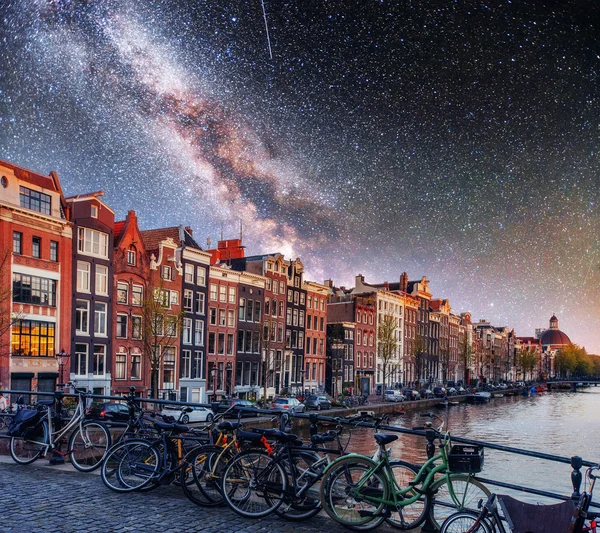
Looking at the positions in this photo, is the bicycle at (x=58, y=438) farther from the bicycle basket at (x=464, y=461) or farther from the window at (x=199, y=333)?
the window at (x=199, y=333)

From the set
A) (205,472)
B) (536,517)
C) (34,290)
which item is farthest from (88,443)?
(34,290)

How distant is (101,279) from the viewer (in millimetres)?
47938

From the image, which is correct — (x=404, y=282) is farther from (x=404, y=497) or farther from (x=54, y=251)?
(x=404, y=497)

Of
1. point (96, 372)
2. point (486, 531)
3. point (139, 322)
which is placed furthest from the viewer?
point (139, 322)

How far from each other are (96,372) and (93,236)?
10.1 meters

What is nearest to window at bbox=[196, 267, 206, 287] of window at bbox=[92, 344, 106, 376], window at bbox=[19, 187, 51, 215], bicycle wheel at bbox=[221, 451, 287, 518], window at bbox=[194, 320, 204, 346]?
window at bbox=[194, 320, 204, 346]

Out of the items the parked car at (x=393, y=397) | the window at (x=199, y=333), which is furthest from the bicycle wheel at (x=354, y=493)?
the parked car at (x=393, y=397)

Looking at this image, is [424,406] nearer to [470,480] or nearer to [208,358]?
[208,358]

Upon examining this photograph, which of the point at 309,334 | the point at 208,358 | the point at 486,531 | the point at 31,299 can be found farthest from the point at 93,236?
the point at 486,531

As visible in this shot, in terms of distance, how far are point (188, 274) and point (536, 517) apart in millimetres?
52096

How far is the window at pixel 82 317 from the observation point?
46.0 metres

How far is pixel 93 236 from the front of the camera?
47156 mm

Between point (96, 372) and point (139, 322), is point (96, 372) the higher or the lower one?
the lower one

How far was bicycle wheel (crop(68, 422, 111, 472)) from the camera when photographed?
1091 centimetres
